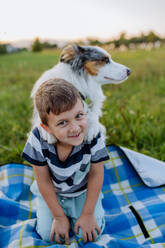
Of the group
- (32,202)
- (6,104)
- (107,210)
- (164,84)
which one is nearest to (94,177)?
(107,210)

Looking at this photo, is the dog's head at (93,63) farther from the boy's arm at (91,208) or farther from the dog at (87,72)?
the boy's arm at (91,208)

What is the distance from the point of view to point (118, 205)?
1885mm

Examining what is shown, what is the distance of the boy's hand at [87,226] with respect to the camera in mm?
1462

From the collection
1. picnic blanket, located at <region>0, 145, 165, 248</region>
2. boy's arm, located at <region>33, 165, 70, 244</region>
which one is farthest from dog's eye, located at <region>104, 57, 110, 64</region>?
boy's arm, located at <region>33, 165, 70, 244</region>

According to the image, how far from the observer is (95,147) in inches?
57.2

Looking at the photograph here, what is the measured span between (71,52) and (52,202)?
1177 millimetres

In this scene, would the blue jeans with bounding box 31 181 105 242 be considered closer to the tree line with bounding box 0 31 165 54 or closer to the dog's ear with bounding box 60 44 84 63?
the dog's ear with bounding box 60 44 84 63

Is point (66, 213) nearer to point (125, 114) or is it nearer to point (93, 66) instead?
point (93, 66)

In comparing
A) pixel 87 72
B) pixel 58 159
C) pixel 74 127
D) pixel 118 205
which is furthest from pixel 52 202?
pixel 87 72

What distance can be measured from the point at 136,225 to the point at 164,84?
3.33 metres

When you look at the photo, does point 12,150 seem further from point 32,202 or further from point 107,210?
point 107,210

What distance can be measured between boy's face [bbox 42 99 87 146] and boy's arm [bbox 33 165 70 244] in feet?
0.91

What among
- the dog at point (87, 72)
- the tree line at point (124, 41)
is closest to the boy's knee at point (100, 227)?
the dog at point (87, 72)

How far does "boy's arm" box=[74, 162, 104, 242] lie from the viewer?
4.81ft
